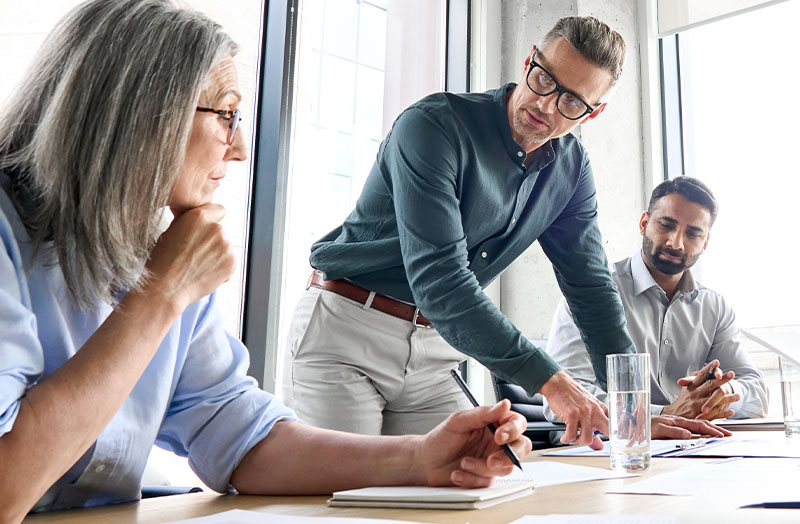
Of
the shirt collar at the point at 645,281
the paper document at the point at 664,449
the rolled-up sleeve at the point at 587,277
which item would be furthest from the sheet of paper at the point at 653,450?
the shirt collar at the point at 645,281

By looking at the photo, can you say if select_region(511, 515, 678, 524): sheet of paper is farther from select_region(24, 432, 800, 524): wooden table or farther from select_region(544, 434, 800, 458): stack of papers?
select_region(544, 434, 800, 458): stack of papers

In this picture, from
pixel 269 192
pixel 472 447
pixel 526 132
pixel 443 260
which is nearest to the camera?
pixel 472 447

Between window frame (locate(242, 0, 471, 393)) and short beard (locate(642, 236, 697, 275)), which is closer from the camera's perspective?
short beard (locate(642, 236, 697, 275))

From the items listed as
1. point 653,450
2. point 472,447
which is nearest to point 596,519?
point 472,447

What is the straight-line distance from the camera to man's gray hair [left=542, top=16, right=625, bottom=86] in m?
1.85

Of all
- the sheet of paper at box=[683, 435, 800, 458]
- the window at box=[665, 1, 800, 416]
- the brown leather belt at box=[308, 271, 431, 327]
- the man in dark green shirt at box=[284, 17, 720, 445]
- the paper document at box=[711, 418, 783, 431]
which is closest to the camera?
the sheet of paper at box=[683, 435, 800, 458]

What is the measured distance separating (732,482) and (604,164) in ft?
9.66

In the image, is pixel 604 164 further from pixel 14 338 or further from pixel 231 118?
pixel 14 338

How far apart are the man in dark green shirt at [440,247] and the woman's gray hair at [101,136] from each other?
2.56ft

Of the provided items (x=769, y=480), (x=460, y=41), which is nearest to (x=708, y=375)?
(x=769, y=480)

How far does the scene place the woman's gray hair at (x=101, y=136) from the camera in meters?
0.85

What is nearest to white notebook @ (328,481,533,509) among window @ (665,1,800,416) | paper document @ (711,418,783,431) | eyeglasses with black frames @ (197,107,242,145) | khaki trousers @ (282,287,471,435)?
eyeglasses with black frames @ (197,107,242,145)

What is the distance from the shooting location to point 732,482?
97 centimetres

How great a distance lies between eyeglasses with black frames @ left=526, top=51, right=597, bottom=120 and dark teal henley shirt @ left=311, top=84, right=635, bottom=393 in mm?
111
